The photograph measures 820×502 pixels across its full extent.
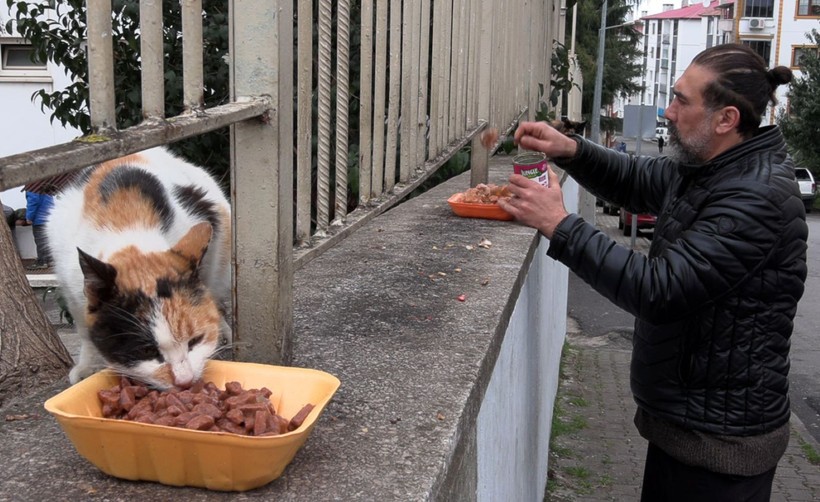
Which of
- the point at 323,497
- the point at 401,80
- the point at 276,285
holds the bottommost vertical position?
the point at 323,497

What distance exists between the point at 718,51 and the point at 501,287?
1091mm

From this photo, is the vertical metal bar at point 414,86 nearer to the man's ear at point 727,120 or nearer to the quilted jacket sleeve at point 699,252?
the quilted jacket sleeve at point 699,252

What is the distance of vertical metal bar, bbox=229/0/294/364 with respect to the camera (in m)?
1.68

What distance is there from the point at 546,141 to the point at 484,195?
0.66 m

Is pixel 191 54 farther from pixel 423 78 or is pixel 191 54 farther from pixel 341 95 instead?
pixel 423 78

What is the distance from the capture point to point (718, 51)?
284cm

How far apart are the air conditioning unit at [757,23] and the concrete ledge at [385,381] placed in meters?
54.8

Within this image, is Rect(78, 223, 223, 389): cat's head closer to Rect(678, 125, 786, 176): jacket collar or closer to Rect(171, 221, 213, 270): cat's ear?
Rect(171, 221, 213, 270): cat's ear

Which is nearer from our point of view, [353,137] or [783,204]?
[783,204]

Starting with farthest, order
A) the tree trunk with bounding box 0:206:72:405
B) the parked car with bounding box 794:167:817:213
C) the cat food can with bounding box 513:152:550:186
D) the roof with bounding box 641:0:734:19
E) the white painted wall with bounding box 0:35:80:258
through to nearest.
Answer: the roof with bounding box 641:0:734:19, the parked car with bounding box 794:167:817:213, the white painted wall with bounding box 0:35:80:258, the cat food can with bounding box 513:152:550:186, the tree trunk with bounding box 0:206:72:405

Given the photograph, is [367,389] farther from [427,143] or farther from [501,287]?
[427,143]

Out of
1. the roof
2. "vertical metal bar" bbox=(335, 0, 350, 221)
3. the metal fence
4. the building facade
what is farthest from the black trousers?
the roof

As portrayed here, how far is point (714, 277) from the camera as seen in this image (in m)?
2.38

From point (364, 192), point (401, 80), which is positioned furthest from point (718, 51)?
point (364, 192)
